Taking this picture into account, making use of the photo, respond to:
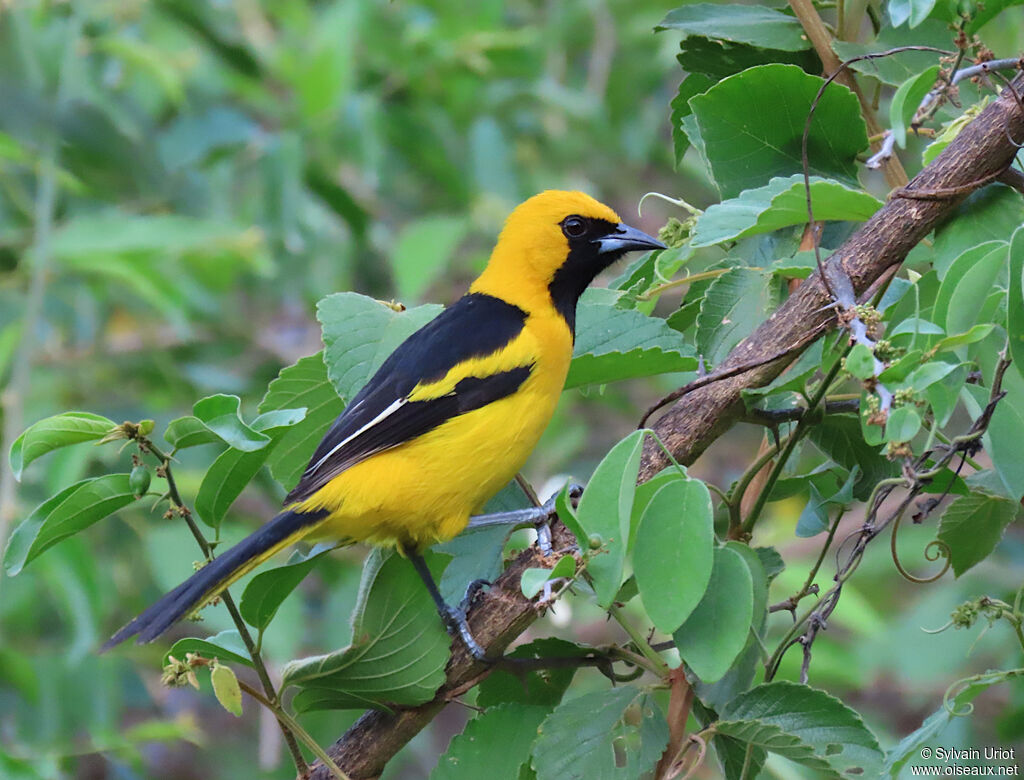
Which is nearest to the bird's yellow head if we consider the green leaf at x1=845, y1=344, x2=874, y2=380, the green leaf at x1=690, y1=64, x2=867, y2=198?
the green leaf at x1=690, y1=64, x2=867, y2=198

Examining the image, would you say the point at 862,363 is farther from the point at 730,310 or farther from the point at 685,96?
the point at 685,96

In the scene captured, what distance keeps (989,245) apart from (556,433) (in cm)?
376

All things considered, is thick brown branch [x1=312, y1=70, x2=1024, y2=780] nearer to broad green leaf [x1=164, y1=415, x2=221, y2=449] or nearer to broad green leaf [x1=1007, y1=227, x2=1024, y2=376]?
broad green leaf [x1=1007, y1=227, x2=1024, y2=376]

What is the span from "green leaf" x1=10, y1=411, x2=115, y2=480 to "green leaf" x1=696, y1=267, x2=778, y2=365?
111 cm

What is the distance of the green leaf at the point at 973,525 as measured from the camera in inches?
76.7

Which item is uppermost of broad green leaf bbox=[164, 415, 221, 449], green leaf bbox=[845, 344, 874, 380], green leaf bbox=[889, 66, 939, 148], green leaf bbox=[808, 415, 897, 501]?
broad green leaf bbox=[164, 415, 221, 449]

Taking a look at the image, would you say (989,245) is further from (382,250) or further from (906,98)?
(382,250)

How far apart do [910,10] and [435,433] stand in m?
1.47

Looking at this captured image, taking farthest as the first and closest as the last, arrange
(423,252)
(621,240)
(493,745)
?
(423,252)
(621,240)
(493,745)

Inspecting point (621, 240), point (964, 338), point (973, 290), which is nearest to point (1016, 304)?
point (973, 290)

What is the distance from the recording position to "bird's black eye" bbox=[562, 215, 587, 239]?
10.8 feet

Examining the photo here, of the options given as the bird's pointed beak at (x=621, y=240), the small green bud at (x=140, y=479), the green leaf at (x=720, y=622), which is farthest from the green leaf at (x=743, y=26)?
the small green bud at (x=140, y=479)

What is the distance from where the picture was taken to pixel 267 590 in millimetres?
1848

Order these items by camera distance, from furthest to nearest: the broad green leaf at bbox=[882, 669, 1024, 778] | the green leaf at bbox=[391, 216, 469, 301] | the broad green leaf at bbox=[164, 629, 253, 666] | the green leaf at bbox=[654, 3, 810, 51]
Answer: the green leaf at bbox=[391, 216, 469, 301], the green leaf at bbox=[654, 3, 810, 51], the broad green leaf at bbox=[164, 629, 253, 666], the broad green leaf at bbox=[882, 669, 1024, 778]
